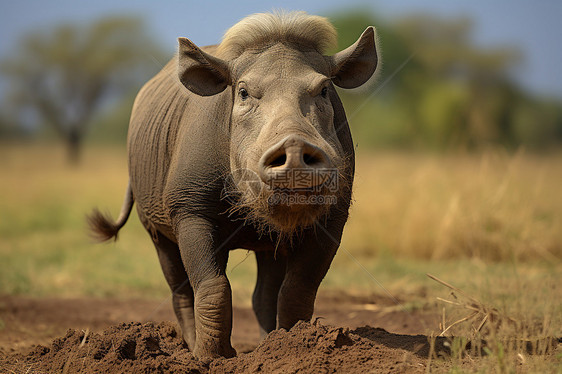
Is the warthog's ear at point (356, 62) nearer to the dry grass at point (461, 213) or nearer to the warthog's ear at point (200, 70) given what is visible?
the warthog's ear at point (200, 70)

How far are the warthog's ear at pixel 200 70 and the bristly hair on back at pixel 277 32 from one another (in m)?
0.12

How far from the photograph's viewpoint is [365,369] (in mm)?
3232

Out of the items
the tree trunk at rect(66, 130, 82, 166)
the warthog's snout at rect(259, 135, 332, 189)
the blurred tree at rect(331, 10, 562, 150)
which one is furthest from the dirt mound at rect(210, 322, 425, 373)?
the tree trunk at rect(66, 130, 82, 166)

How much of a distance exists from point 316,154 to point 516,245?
635 cm

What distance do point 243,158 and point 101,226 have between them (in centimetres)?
244

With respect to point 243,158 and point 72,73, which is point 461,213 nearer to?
point 243,158

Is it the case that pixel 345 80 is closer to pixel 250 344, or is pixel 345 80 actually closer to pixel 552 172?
pixel 250 344

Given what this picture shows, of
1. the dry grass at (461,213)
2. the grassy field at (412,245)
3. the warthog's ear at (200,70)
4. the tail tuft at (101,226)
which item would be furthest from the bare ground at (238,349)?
the dry grass at (461,213)

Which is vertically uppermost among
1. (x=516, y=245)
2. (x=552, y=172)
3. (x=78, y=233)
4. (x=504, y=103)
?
(x=504, y=103)

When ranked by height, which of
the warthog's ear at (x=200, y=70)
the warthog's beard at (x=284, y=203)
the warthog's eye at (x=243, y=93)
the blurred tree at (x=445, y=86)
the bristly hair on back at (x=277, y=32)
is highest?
the blurred tree at (x=445, y=86)

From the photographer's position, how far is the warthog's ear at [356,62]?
411 centimetres

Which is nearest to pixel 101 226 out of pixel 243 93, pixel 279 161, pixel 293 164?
pixel 243 93

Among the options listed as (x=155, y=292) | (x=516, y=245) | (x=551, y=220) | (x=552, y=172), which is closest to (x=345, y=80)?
(x=155, y=292)

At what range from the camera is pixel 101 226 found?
5.68 m
